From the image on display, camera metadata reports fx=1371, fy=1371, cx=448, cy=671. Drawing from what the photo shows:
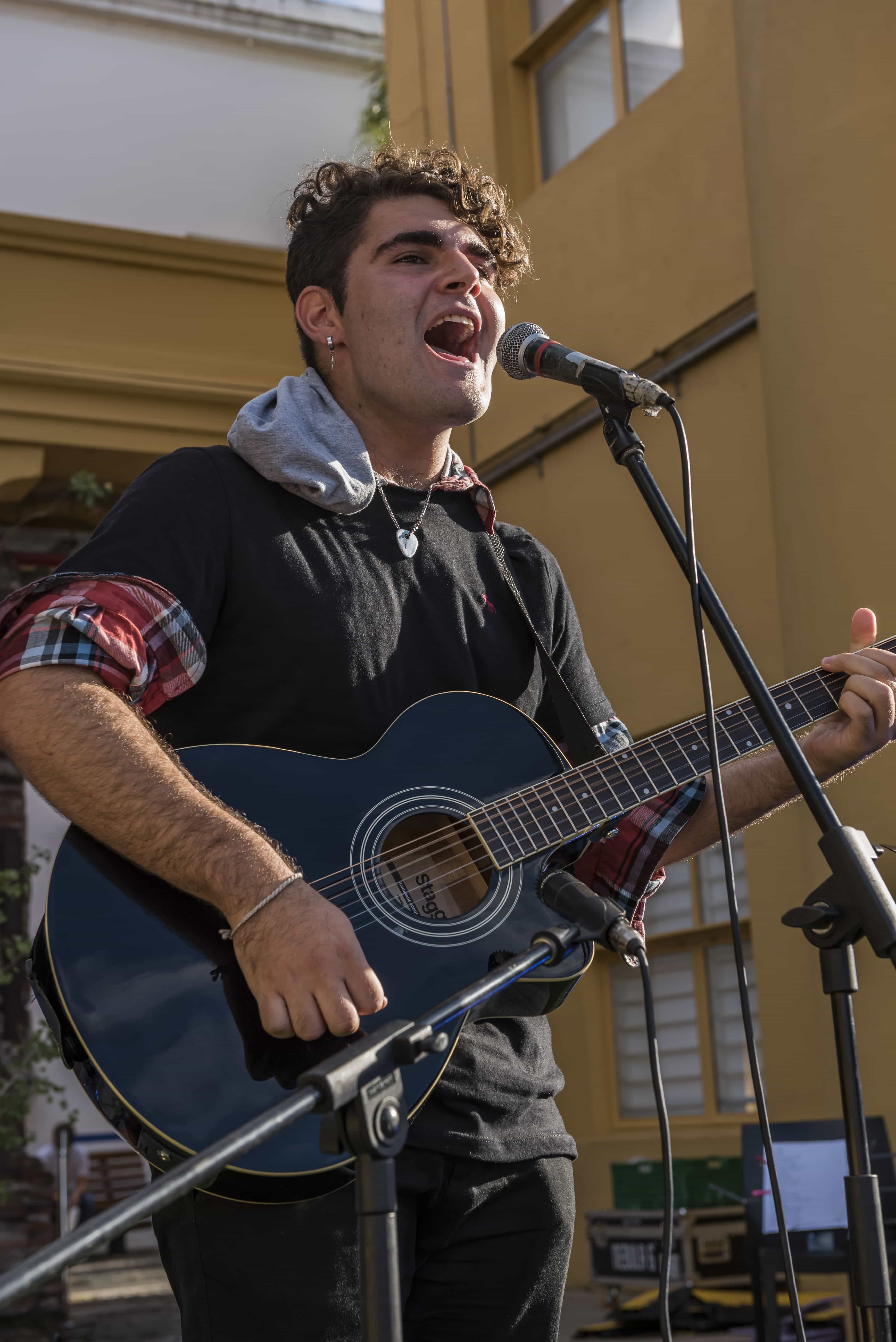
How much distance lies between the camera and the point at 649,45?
23.3ft

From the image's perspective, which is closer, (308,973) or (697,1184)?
(308,973)

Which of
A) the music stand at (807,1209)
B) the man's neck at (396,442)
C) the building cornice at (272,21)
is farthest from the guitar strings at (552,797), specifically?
the building cornice at (272,21)

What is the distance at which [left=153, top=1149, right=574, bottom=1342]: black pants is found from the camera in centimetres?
171

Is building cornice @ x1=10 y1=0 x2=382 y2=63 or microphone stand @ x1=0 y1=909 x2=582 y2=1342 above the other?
building cornice @ x1=10 y1=0 x2=382 y2=63

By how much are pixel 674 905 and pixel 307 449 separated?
18.4 feet

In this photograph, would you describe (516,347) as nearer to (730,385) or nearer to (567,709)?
(567,709)

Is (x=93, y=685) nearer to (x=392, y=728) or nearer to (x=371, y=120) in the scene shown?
(x=392, y=728)

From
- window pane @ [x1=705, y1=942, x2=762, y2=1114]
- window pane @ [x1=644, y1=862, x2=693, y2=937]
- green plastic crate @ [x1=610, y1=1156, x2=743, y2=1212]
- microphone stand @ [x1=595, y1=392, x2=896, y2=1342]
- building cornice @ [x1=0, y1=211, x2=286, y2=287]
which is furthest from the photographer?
building cornice @ [x1=0, y1=211, x2=286, y2=287]

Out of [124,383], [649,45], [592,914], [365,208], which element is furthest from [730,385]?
[592,914]

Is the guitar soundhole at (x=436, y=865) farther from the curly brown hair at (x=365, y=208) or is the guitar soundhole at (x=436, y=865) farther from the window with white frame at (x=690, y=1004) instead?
the window with white frame at (x=690, y=1004)

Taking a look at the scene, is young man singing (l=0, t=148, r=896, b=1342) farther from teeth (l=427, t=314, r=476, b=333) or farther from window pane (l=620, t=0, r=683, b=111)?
window pane (l=620, t=0, r=683, b=111)

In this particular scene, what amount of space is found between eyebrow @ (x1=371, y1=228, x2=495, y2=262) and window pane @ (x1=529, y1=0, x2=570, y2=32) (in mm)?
5997

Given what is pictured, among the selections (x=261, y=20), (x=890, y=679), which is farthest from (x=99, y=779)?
(x=261, y=20)

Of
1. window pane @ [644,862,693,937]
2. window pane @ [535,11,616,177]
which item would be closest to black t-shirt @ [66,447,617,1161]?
window pane @ [644,862,693,937]
